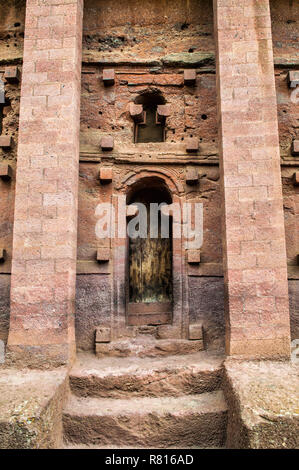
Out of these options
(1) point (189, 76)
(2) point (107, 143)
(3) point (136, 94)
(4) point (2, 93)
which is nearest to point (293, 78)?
(1) point (189, 76)

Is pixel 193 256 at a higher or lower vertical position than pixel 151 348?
higher

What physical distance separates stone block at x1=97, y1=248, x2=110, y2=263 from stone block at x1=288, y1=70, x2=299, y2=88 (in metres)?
4.55

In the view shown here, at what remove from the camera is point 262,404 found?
4.50 meters

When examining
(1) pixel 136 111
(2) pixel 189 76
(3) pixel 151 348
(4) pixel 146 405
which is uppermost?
(2) pixel 189 76

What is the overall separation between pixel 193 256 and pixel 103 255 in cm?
151

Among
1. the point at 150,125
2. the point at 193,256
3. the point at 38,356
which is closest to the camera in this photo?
the point at 38,356

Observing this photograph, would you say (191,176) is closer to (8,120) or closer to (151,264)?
(151,264)

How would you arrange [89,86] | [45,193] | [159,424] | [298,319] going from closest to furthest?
[159,424] → [45,193] → [298,319] → [89,86]

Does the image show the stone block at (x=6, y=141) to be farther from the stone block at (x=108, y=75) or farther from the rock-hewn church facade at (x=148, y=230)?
the stone block at (x=108, y=75)

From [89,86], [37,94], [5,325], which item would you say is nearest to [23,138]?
[37,94]

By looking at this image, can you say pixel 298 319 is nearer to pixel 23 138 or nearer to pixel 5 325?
pixel 5 325

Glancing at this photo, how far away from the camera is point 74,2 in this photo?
6.69 m

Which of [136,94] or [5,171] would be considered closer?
[5,171]

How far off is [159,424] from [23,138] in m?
4.62
